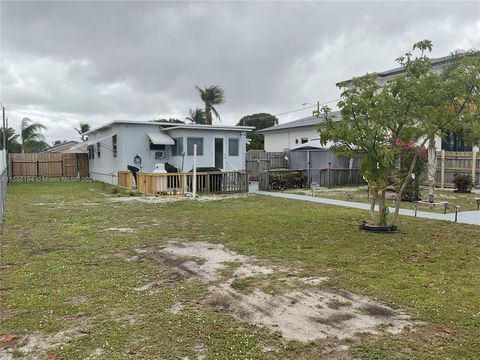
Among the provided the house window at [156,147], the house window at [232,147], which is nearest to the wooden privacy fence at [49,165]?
the house window at [156,147]

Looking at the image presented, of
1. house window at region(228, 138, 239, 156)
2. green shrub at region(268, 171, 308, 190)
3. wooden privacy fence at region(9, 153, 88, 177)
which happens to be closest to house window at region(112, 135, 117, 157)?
house window at region(228, 138, 239, 156)

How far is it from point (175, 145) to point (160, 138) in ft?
2.79

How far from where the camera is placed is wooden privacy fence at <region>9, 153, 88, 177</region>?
27.4 metres

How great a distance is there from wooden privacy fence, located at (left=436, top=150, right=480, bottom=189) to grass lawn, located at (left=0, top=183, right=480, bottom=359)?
10.6 m

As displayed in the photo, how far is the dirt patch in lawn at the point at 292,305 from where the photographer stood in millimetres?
3910

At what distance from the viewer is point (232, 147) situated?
2220cm

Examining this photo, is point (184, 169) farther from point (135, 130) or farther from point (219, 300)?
point (219, 300)

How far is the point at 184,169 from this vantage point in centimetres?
2045

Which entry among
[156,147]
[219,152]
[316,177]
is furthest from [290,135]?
[156,147]

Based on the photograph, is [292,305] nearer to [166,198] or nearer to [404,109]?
[404,109]

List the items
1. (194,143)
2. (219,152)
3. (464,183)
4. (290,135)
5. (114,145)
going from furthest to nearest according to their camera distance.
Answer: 1. (290,135)
2. (114,145)
3. (219,152)
4. (194,143)
5. (464,183)

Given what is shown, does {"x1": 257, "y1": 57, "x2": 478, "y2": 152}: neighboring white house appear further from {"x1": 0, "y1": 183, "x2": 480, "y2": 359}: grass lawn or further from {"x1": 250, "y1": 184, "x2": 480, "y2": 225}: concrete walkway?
{"x1": 0, "y1": 183, "x2": 480, "y2": 359}: grass lawn

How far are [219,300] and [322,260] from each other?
2.35 m

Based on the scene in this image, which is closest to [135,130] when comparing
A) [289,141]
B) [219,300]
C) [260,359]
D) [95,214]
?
[95,214]
